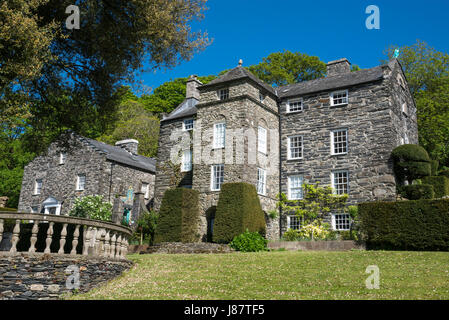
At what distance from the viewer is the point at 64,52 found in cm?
1508

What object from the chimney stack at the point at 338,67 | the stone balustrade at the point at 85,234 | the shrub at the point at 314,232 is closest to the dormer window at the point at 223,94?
the chimney stack at the point at 338,67

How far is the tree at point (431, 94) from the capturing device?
35281mm

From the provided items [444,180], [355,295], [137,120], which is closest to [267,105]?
[444,180]

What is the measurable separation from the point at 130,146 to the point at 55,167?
21.9 feet

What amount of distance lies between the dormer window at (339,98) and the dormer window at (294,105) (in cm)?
212

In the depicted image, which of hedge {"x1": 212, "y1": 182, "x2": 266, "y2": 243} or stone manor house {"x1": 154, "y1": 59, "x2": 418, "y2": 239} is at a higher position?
stone manor house {"x1": 154, "y1": 59, "x2": 418, "y2": 239}

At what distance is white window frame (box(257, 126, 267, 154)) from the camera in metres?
25.6

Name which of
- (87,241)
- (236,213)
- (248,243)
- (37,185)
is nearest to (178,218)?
(236,213)

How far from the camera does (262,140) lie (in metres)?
26.0

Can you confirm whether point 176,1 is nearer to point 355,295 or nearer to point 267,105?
point 355,295

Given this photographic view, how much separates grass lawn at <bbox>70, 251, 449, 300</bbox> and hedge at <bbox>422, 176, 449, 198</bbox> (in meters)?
10.0

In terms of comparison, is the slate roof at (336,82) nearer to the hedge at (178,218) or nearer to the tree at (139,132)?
the hedge at (178,218)

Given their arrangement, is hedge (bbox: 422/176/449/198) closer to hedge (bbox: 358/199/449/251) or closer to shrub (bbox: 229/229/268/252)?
hedge (bbox: 358/199/449/251)
